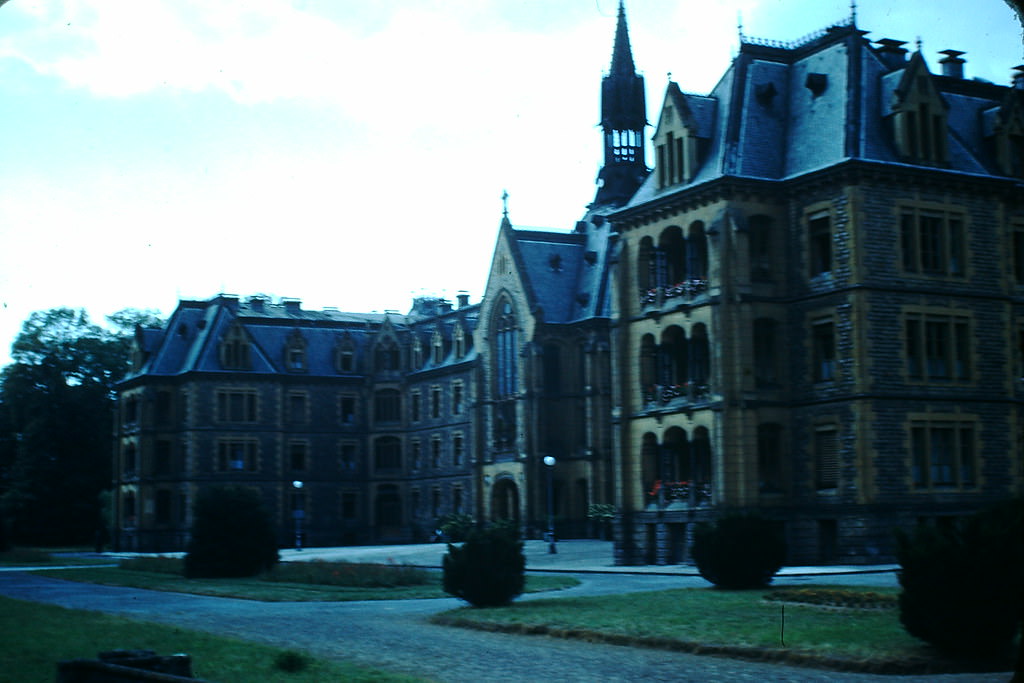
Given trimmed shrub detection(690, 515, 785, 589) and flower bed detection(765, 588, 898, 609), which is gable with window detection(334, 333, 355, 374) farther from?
flower bed detection(765, 588, 898, 609)

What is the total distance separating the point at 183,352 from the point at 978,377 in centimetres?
6334

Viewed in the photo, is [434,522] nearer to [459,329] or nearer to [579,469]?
[459,329]

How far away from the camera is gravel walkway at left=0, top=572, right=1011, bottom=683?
696 inches

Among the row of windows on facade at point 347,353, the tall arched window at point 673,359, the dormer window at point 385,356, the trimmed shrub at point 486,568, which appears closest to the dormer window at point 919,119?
the tall arched window at point 673,359

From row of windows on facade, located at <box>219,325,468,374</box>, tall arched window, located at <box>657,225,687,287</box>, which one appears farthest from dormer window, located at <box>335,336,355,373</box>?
tall arched window, located at <box>657,225,687,287</box>

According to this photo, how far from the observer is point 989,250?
48656 mm

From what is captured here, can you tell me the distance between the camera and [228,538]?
4688 cm

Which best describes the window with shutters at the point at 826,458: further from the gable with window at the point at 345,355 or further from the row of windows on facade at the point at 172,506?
the gable with window at the point at 345,355

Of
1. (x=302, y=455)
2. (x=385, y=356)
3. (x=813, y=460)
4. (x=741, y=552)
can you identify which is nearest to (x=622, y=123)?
(x=385, y=356)

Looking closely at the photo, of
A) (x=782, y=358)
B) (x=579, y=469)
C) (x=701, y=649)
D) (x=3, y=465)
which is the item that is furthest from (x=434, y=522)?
(x=701, y=649)

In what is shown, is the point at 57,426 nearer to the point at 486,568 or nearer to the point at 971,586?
the point at 486,568

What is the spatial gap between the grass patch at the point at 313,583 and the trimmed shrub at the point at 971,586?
683 inches

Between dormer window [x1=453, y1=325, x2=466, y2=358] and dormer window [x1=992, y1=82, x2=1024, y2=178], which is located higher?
dormer window [x1=992, y1=82, x2=1024, y2=178]

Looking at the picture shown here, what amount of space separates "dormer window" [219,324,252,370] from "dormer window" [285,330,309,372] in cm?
302
